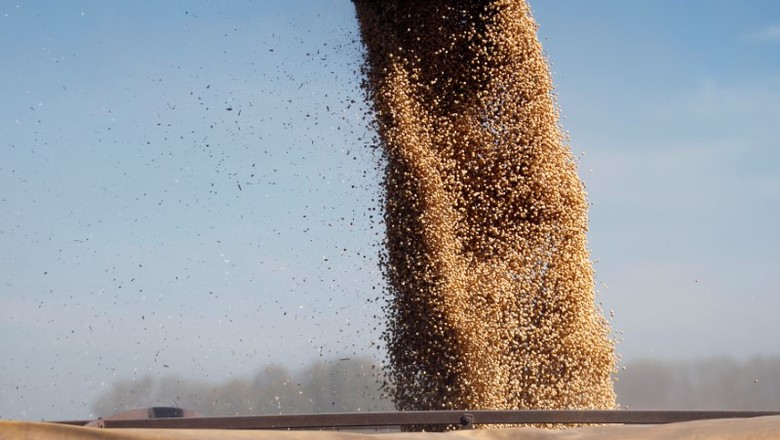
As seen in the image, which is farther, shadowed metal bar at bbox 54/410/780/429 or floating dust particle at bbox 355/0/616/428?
floating dust particle at bbox 355/0/616/428

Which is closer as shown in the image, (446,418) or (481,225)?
(446,418)

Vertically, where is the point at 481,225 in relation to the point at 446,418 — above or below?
above

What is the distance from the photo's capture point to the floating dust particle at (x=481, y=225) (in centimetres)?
541

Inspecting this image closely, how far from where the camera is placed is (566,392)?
5422 mm

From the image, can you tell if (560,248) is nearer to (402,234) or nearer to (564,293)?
(564,293)

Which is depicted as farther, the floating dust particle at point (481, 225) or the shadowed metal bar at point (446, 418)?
the floating dust particle at point (481, 225)

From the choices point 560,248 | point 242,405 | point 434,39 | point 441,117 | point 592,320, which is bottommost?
point 242,405

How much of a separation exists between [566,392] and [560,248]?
Result: 33.4 inches

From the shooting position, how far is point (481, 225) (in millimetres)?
5508

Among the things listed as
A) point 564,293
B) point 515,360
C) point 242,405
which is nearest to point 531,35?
point 564,293

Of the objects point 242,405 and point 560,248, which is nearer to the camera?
point 560,248

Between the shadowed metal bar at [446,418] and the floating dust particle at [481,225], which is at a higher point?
the floating dust particle at [481,225]

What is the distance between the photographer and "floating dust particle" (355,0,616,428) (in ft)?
17.7

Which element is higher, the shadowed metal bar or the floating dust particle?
the floating dust particle
